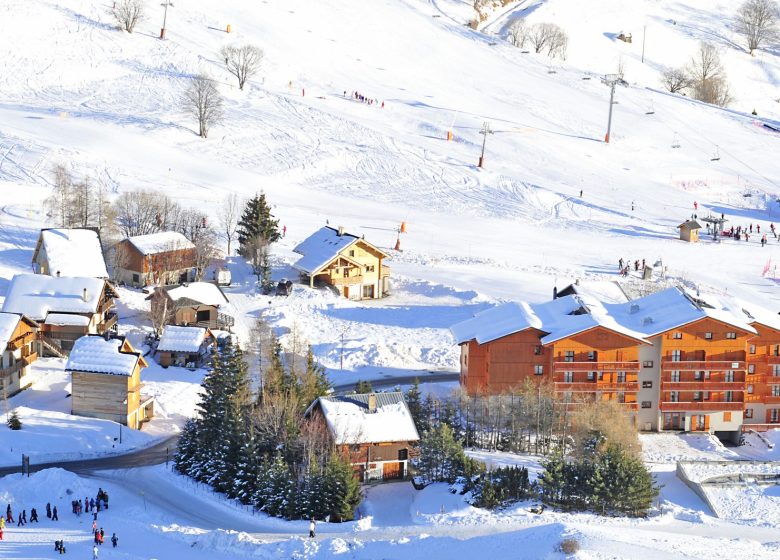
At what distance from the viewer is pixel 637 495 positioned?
50.9m

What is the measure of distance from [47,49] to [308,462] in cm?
7804

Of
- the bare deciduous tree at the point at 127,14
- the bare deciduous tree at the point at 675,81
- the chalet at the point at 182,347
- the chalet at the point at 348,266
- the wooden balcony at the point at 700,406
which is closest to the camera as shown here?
the wooden balcony at the point at 700,406

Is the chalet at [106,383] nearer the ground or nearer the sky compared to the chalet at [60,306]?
nearer the ground

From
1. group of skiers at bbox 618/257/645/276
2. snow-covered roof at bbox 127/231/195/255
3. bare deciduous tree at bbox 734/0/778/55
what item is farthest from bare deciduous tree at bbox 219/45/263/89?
bare deciduous tree at bbox 734/0/778/55

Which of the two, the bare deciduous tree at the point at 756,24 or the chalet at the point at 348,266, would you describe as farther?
the bare deciduous tree at the point at 756,24

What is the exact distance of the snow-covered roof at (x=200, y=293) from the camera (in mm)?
71125

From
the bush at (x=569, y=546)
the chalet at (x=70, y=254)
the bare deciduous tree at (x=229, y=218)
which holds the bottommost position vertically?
the bush at (x=569, y=546)

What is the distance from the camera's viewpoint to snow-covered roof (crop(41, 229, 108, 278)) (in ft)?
236

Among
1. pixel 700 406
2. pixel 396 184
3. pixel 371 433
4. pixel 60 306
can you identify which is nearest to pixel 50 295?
pixel 60 306

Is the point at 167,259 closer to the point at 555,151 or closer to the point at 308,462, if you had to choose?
the point at 308,462

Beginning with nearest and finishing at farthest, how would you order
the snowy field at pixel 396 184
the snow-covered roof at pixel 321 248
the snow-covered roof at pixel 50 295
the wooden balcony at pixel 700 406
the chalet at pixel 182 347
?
1. the snowy field at pixel 396 184
2. the wooden balcony at pixel 700 406
3. the chalet at pixel 182 347
4. the snow-covered roof at pixel 50 295
5. the snow-covered roof at pixel 321 248

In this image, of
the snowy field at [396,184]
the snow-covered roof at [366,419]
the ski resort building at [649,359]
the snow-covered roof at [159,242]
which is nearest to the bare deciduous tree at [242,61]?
the snowy field at [396,184]

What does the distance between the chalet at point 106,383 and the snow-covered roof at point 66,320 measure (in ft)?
19.8

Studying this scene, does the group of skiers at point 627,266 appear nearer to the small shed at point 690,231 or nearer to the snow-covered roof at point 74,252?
the small shed at point 690,231
